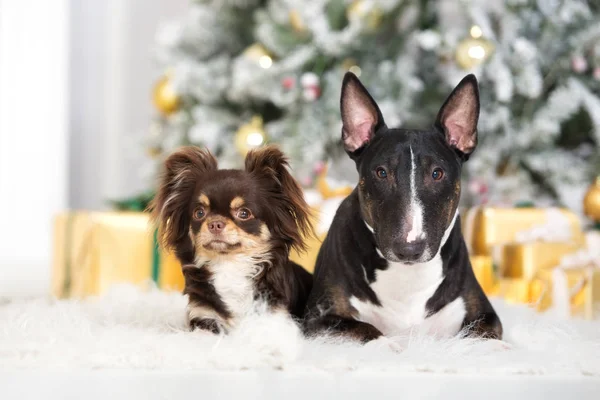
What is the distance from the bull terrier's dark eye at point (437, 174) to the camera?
1329mm

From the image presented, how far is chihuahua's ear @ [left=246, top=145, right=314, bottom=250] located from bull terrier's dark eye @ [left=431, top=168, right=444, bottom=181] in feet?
0.82

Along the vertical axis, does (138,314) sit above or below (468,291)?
below

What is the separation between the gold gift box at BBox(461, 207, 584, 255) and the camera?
2.81 m

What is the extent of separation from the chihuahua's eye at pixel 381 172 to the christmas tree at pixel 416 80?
1.96m

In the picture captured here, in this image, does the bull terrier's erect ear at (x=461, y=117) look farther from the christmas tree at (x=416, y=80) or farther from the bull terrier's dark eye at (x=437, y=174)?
the christmas tree at (x=416, y=80)

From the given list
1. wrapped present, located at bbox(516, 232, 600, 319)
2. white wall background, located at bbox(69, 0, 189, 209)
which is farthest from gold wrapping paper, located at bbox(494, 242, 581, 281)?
white wall background, located at bbox(69, 0, 189, 209)

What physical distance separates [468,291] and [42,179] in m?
3.47

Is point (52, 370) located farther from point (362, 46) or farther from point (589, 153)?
point (589, 153)

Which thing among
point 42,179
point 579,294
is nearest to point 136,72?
point 42,179

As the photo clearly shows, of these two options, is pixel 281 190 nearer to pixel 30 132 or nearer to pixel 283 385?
pixel 283 385

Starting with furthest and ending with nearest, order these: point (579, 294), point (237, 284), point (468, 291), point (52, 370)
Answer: point (579, 294)
point (468, 291)
point (237, 284)
point (52, 370)

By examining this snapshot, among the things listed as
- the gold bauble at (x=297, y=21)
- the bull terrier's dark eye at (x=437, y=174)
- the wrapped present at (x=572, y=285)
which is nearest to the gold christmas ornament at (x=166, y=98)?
the gold bauble at (x=297, y=21)

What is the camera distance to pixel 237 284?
1332 mm

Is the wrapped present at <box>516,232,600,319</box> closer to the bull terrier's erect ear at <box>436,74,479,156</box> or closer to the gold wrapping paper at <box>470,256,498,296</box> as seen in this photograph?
the gold wrapping paper at <box>470,256,498,296</box>
